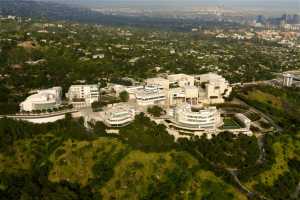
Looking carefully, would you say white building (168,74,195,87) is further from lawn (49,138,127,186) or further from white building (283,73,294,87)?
lawn (49,138,127,186)

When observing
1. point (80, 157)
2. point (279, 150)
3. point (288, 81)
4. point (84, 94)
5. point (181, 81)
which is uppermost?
point (181, 81)

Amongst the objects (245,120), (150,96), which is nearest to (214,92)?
(245,120)

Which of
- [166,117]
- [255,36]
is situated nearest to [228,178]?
[166,117]

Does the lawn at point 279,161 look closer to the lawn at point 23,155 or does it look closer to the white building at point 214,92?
the white building at point 214,92

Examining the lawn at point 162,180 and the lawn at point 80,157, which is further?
the lawn at point 80,157

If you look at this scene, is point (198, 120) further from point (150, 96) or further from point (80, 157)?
point (80, 157)

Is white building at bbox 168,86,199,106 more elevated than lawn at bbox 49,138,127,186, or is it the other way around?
white building at bbox 168,86,199,106

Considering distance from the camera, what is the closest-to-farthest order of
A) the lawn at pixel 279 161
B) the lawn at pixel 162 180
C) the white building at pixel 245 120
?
1. the lawn at pixel 162 180
2. the lawn at pixel 279 161
3. the white building at pixel 245 120

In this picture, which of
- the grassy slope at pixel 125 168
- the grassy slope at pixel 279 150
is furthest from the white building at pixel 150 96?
the grassy slope at pixel 279 150

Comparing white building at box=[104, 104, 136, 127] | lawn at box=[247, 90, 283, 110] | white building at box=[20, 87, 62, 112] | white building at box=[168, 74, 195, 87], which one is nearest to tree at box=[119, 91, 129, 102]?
white building at box=[104, 104, 136, 127]
